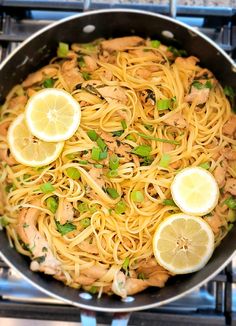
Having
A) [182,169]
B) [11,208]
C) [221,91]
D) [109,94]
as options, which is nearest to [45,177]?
[11,208]

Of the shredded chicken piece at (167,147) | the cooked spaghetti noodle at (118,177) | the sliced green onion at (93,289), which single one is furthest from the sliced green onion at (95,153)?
the sliced green onion at (93,289)

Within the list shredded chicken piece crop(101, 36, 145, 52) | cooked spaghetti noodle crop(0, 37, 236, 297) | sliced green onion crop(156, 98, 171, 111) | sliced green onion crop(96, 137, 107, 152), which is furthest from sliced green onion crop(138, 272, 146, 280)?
shredded chicken piece crop(101, 36, 145, 52)

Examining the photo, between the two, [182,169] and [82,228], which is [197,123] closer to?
[182,169]

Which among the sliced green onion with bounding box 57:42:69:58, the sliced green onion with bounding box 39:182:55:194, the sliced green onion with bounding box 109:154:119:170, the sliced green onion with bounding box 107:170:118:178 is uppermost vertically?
the sliced green onion with bounding box 57:42:69:58

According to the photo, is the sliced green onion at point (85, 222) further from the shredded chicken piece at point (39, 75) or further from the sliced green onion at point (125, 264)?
the shredded chicken piece at point (39, 75)

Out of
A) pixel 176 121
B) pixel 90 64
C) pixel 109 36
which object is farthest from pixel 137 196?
pixel 109 36

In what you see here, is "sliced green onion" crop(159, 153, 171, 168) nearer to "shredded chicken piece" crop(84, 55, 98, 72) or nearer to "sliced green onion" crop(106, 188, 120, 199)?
"sliced green onion" crop(106, 188, 120, 199)
